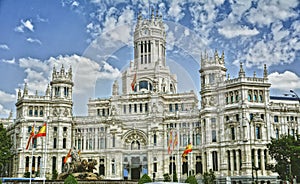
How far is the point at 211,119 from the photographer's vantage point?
88375 mm

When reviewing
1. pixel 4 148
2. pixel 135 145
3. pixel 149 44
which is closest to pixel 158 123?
pixel 135 145

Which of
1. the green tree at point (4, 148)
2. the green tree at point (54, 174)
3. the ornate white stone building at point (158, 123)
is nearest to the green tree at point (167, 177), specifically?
the ornate white stone building at point (158, 123)

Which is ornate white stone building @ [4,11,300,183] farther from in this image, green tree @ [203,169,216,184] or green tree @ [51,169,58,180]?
green tree @ [51,169,58,180]

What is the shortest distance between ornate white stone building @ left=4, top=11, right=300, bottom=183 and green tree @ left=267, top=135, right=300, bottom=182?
1369 centimetres

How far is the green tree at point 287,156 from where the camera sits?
61781mm

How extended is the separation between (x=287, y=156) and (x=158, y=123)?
115 feet

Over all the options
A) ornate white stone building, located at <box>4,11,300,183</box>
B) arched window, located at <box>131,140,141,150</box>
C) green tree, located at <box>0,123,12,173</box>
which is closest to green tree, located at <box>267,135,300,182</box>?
ornate white stone building, located at <box>4,11,300,183</box>

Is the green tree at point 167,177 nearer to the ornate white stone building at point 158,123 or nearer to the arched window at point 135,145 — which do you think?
the ornate white stone building at point 158,123

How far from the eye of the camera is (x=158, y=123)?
92.9m

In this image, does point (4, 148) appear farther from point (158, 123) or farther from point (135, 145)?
point (158, 123)

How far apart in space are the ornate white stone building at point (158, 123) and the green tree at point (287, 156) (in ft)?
44.9

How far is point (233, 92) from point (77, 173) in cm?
4117

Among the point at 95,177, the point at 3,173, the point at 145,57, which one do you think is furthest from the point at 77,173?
the point at 3,173

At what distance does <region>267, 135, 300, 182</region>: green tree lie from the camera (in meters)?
61.8
